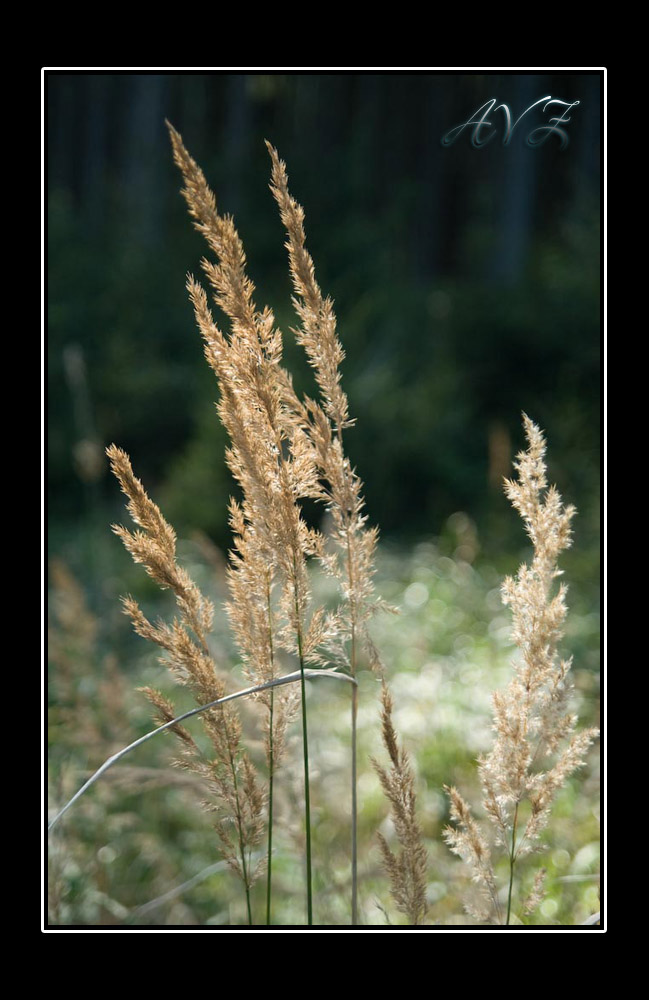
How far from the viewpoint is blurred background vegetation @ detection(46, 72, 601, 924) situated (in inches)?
119

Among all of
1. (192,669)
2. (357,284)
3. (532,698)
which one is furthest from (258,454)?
(357,284)

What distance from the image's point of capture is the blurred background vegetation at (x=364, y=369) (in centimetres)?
304

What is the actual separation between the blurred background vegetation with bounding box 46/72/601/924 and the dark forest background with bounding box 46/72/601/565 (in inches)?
1.4

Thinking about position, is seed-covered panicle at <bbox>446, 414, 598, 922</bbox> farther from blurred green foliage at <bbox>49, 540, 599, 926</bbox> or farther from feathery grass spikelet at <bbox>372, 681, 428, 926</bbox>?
blurred green foliage at <bbox>49, 540, 599, 926</bbox>

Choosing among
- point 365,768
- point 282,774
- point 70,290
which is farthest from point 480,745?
point 70,290

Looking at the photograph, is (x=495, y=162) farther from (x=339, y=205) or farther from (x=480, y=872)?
(x=480, y=872)

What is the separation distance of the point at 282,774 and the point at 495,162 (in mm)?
12522

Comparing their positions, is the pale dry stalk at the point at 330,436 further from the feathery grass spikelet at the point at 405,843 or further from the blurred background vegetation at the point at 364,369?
the blurred background vegetation at the point at 364,369

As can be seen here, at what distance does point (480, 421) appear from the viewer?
8.54 metres

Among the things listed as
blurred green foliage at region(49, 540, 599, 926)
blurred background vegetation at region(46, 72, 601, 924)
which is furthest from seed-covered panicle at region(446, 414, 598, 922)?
blurred background vegetation at region(46, 72, 601, 924)

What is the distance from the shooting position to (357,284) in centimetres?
886

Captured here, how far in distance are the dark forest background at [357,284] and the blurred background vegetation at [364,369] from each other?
36 millimetres
